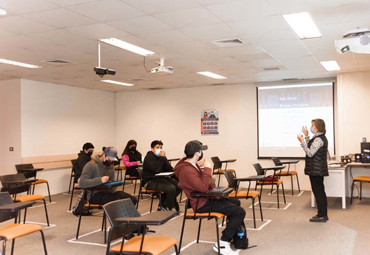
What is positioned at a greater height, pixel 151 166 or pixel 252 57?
pixel 252 57

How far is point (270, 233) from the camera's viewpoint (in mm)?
5406

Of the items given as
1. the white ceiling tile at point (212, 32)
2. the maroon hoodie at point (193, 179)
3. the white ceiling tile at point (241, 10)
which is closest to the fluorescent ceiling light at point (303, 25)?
the white ceiling tile at point (241, 10)

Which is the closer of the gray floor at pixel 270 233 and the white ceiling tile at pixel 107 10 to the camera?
the white ceiling tile at pixel 107 10

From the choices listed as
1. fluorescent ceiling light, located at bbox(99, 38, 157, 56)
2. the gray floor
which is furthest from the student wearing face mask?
fluorescent ceiling light, located at bbox(99, 38, 157, 56)

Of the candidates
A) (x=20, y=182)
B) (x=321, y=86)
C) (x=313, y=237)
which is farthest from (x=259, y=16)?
(x=321, y=86)

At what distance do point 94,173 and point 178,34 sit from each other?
7.37 feet

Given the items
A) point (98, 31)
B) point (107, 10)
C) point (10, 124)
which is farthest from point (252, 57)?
point (10, 124)

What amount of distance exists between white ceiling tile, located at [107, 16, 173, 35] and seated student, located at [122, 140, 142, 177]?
4.28 metres

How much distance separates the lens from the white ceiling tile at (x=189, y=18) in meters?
4.19

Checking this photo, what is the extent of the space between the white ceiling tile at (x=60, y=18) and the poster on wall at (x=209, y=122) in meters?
6.31

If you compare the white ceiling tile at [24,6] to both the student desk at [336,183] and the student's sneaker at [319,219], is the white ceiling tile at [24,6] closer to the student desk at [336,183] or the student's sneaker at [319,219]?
the student's sneaker at [319,219]

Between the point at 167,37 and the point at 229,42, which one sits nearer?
the point at 167,37

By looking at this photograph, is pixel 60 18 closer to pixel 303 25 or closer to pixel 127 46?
pixel 127 46

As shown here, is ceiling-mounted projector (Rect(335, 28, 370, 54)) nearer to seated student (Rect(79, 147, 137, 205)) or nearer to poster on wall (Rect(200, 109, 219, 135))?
seated student (Rect(79, 147, 137, 205))
